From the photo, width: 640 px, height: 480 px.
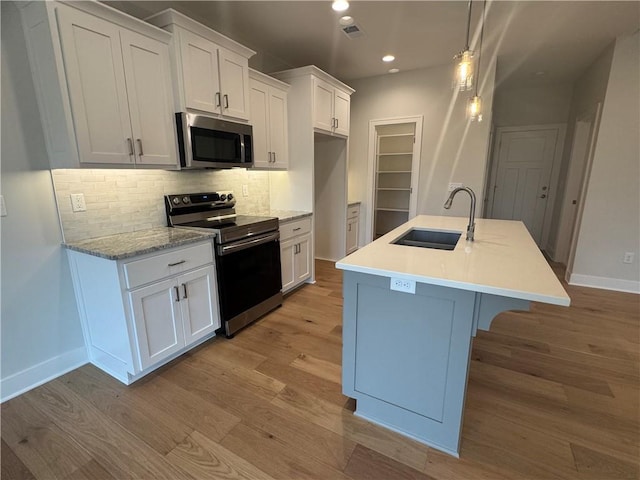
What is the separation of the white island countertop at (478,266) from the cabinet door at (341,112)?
7.31ft

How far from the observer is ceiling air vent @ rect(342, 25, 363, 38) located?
286 cm

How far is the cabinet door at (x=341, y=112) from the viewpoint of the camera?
368cm

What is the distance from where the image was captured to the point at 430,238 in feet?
8.04

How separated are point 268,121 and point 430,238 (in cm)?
194

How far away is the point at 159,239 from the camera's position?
2.06m

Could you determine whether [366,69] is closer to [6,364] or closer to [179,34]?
[179,34]

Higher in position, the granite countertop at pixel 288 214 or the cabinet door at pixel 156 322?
the granite countertop at pixel 288 214

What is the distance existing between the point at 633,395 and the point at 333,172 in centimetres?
350

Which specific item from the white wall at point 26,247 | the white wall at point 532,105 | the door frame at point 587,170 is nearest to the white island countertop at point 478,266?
the white wall at point 26,247

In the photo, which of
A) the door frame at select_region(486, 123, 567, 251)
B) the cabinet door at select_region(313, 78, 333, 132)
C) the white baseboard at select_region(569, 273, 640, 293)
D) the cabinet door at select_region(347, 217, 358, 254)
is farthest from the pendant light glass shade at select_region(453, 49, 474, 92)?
the door frame at select_region(486, 123, 567, 251)

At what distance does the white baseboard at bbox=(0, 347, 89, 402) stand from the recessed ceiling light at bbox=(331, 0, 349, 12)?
326 centimetres

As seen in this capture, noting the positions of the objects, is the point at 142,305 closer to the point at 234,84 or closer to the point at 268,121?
the point at 234,84

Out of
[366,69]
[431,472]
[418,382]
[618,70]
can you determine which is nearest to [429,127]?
[366,69]

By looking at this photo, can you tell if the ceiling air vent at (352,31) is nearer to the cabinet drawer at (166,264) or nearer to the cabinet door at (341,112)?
the cabinet door at (341,112)
